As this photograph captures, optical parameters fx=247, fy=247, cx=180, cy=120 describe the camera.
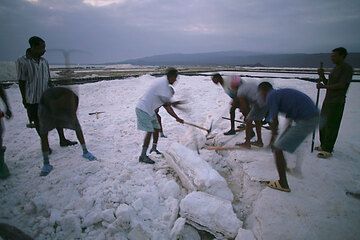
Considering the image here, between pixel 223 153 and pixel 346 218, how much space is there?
2254 mm

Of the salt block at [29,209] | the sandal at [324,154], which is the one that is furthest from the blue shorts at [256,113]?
the salt block at [29,209]

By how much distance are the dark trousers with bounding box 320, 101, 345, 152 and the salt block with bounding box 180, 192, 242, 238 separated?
250 cm

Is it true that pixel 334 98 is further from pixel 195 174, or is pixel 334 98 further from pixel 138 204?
pixel 138 204

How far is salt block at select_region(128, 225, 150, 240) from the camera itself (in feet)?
8.90

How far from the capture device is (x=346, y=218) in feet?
9.18

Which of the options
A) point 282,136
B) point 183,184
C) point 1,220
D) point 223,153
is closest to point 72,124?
point 1,220

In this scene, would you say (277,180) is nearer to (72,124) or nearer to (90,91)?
(72,124)

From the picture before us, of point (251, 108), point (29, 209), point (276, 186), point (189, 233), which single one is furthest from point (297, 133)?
point (29, 209)

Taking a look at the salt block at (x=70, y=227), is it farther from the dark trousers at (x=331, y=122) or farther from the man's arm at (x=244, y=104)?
the dark trousers at (x=331, y=122)

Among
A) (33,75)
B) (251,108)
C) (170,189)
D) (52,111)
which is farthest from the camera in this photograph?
(251,108)

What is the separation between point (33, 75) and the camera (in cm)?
406

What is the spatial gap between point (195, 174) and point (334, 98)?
2818 mm

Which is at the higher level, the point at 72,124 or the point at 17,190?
the point at 72,124

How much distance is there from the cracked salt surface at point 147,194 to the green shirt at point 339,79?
3.34 ft
